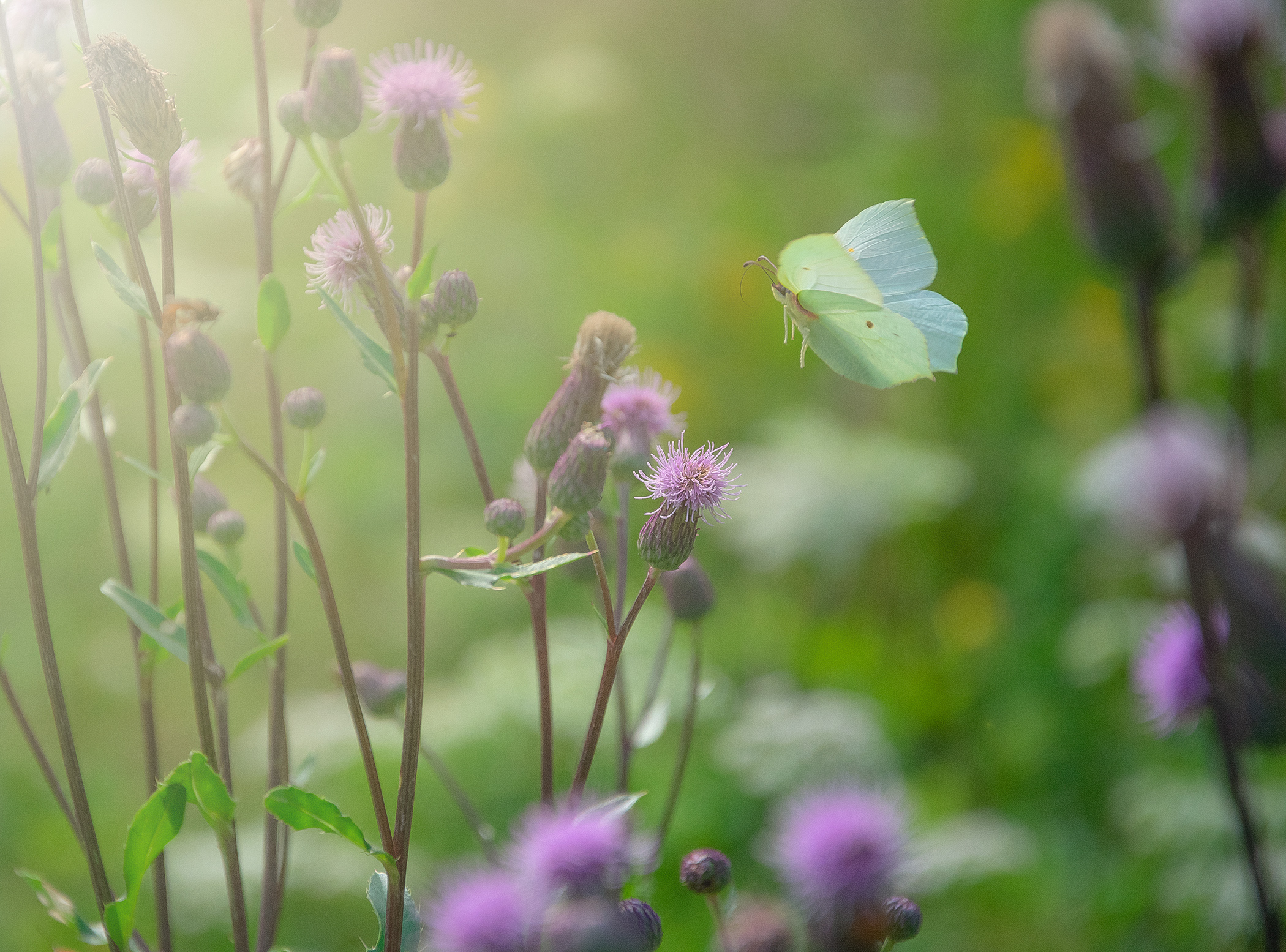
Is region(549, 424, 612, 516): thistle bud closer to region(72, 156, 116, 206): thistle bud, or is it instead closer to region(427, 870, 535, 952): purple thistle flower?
region(427, 870, 535, 952): purple thistle flower

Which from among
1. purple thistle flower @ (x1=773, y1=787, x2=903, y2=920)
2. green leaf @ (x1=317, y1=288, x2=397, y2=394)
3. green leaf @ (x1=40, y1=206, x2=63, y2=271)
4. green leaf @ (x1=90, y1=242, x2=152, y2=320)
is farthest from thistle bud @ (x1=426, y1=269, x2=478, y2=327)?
purple thistle flower @ (x1=773, y1=787, x2=903, y2=920)

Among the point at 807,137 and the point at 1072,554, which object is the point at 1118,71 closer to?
Answer: the point at 1072,554

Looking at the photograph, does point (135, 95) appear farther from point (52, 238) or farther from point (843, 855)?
point (843, 855)

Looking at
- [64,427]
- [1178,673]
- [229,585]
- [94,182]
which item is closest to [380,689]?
[229,585]

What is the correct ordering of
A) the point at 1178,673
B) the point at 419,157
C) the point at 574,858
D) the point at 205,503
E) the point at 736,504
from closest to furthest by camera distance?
the point at 574,858 → the point at 419,157 → the point at 205,503 → the point at 1178,673 → the point at 736,504

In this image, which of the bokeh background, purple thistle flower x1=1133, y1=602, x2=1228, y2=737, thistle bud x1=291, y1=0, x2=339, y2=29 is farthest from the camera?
the bokeh background

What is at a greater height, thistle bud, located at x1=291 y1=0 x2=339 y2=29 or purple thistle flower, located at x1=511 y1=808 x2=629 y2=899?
thistle bud, located at x1=291 y1=0 x2=339 y2=29

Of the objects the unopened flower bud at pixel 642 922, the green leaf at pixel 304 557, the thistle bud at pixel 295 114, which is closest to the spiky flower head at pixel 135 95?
the thistle bud at pixel 295 114
